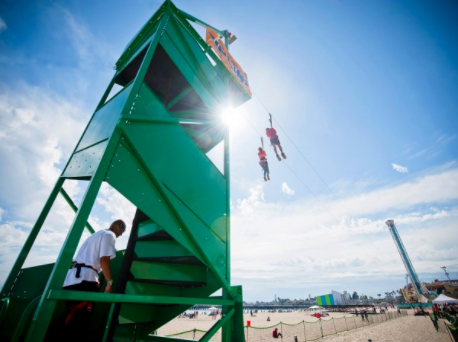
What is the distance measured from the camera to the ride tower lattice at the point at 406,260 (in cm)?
7206

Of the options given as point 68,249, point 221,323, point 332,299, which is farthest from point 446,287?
point 68,249

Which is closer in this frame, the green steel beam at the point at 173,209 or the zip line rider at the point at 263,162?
the green steel beam at the point at 173,209

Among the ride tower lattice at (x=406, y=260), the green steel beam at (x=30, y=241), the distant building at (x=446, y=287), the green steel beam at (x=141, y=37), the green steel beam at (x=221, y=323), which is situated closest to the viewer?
the green steel beam at (x=221, y=323)

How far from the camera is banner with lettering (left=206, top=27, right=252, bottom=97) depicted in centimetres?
628

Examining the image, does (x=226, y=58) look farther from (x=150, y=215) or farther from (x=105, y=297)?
(x=105, y=297)

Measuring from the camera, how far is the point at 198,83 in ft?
17.2

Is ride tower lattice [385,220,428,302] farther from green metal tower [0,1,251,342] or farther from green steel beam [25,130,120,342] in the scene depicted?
green steel beam [25,130,120,342]

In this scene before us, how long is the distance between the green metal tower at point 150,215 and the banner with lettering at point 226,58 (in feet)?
3.04

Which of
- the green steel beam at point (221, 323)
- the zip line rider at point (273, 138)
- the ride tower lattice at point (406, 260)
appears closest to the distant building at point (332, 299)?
the ride tower lattice at point (406, 260)

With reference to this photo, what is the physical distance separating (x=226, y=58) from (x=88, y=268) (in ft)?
21.7

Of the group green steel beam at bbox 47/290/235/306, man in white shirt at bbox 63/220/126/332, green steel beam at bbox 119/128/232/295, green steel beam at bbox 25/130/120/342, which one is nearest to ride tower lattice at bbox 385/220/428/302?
green steel beam at bbox 119/128/232/295

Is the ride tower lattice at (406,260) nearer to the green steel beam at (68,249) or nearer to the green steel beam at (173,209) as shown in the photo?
the green steel beam at (173,209)

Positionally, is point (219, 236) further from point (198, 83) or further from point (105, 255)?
point (198, 83)

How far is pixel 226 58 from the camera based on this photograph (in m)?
6.59
